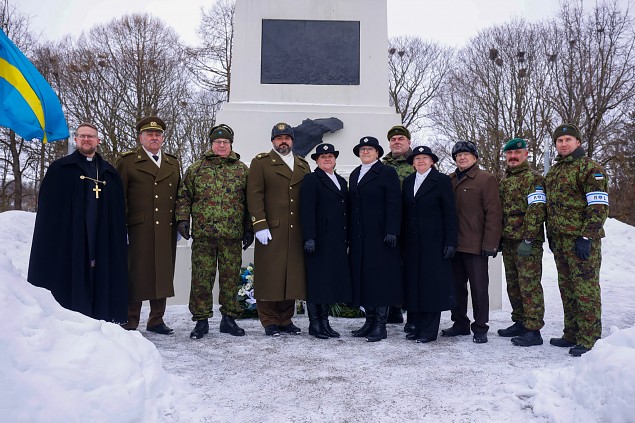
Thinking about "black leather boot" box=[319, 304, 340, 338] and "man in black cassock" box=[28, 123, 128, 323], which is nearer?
"man in black cassock" box=[28, 123, 128, 323]

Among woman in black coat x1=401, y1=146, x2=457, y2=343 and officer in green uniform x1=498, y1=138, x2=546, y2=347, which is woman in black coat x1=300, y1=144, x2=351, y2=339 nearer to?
woman in black coat x1=401, y1=146, x2=457, y2=343

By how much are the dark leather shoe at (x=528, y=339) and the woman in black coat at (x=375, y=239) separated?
1141 mm

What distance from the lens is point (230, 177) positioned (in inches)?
197

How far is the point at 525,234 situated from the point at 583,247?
21.2 inches

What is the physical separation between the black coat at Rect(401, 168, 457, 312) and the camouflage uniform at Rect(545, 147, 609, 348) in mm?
930

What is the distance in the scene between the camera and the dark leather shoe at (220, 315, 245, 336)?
497 centimetres

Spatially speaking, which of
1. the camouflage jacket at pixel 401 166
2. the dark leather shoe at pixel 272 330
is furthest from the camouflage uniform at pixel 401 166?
the dark leather shoe at pixel 272 330

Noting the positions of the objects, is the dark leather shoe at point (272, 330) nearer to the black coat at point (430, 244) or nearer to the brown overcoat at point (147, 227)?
the brown overcoat at point (147, 227)

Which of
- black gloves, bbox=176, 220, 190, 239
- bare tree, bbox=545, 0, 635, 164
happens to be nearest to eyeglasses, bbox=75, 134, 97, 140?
black gloves, bbox=176, 220, 190, 239

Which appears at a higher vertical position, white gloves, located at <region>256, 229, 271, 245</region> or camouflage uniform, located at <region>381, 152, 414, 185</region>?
camouflage uniform, located at <region>381, 152, 414, 185</region>

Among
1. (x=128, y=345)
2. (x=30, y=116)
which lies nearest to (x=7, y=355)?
(x=128, y=345)

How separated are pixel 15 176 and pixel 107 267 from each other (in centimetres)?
1865

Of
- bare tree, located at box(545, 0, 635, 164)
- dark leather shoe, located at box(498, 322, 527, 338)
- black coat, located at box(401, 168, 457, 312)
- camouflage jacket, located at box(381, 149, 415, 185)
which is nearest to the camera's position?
black coat, located at box(401, 168, 457, 312)

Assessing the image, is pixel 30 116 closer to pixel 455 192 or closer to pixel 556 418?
pixel 455 192
